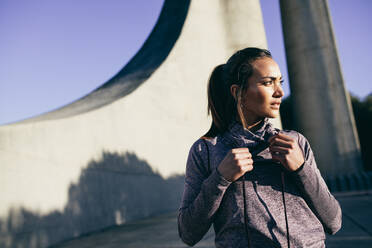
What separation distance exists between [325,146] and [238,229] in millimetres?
12056

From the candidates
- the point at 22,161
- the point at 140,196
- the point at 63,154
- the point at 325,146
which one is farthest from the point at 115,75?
the point at 325,146

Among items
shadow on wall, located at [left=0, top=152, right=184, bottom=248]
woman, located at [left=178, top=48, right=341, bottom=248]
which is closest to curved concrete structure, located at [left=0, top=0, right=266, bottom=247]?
shadow on wall, located at [left=0, top=152, right=184, bottom=248]

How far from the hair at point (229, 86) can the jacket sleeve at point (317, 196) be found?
30cm

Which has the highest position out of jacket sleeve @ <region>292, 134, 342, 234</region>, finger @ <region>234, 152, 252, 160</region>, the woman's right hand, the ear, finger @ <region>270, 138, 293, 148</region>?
the ear

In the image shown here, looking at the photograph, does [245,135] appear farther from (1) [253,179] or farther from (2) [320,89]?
(2) [320,89]

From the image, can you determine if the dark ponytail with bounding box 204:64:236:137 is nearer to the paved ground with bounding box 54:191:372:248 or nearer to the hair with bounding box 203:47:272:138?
the hair with bounding box 203:47:272:138

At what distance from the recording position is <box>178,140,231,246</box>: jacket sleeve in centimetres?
113

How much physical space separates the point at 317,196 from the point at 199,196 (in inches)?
17.9

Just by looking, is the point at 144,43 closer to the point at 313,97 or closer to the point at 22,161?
the point at 313,97

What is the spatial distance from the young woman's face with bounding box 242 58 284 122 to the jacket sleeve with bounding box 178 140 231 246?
0.95 feet

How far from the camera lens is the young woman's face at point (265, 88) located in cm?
124

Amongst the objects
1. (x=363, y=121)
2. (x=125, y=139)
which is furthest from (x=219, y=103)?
(x=363, y=121)

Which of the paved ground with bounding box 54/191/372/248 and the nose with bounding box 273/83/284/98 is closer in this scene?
the nose with bounding box 273/83/284/98

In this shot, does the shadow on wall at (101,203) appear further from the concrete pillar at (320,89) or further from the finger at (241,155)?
the concrete pillar at (320,89)
